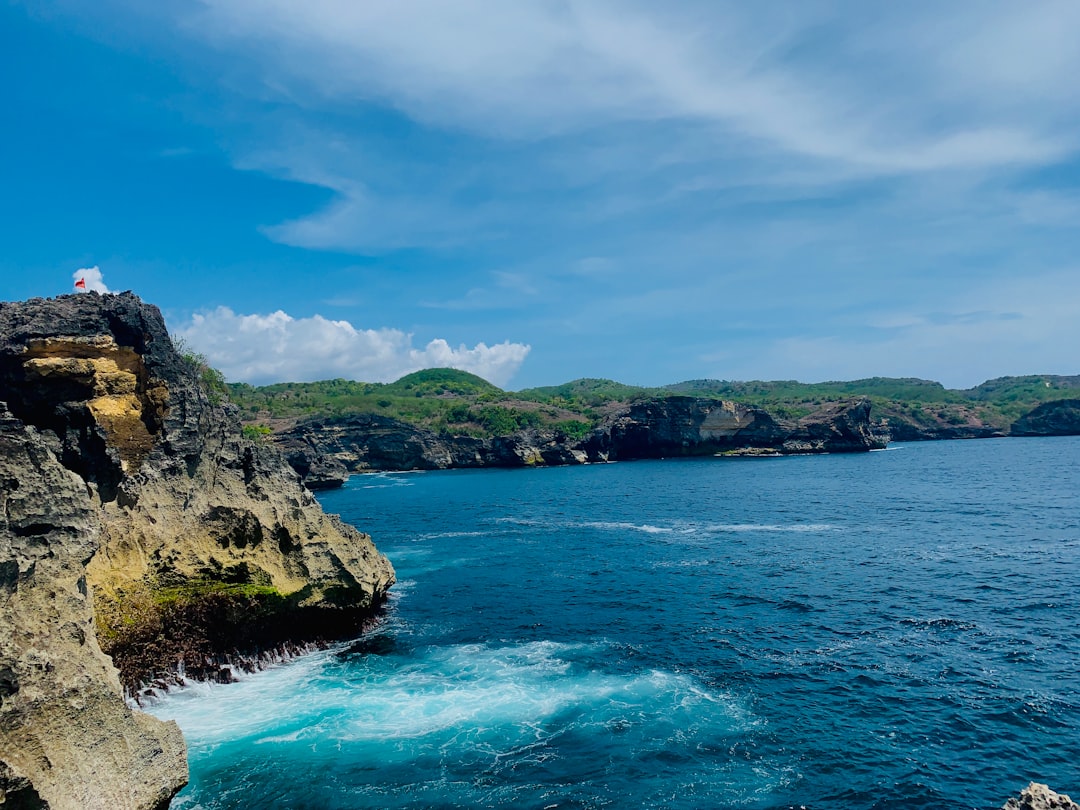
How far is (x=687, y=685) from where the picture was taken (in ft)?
95.0

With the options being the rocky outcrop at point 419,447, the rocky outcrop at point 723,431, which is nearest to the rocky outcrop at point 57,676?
the rocky outcrop at point 419,447

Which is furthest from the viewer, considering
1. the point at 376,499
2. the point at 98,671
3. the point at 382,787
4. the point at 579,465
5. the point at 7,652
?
the point at 579,465

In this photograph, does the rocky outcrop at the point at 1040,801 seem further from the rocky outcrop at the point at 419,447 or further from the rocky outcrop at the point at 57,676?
the rocky outcrop at the point at 419,447

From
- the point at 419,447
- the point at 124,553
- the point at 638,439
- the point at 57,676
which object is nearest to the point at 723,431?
the point at 638,439

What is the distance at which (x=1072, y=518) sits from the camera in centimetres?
6406

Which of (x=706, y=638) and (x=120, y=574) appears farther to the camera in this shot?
(x=706, y=638)

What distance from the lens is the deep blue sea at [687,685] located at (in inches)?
848

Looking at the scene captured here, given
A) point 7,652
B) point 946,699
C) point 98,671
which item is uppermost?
point 7,652

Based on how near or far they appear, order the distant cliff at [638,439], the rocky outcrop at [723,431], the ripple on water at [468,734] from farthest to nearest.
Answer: the rocky outcrop at [723,431] < the distant cliff at [638,439] < the ripple on water at [468,734]

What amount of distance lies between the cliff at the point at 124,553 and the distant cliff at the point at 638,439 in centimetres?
13642

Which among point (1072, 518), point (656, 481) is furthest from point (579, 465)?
point (1072, 518)

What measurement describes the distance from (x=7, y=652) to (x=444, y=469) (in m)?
166

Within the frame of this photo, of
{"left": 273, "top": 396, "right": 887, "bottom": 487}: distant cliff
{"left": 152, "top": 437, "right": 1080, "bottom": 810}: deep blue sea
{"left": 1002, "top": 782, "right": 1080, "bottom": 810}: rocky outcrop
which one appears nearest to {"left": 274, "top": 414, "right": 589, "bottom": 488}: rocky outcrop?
{"left": 273, "top": 396, "right": 887, "bottom": 487}: distant cliff

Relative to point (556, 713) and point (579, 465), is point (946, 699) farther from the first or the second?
point (579, 465)
